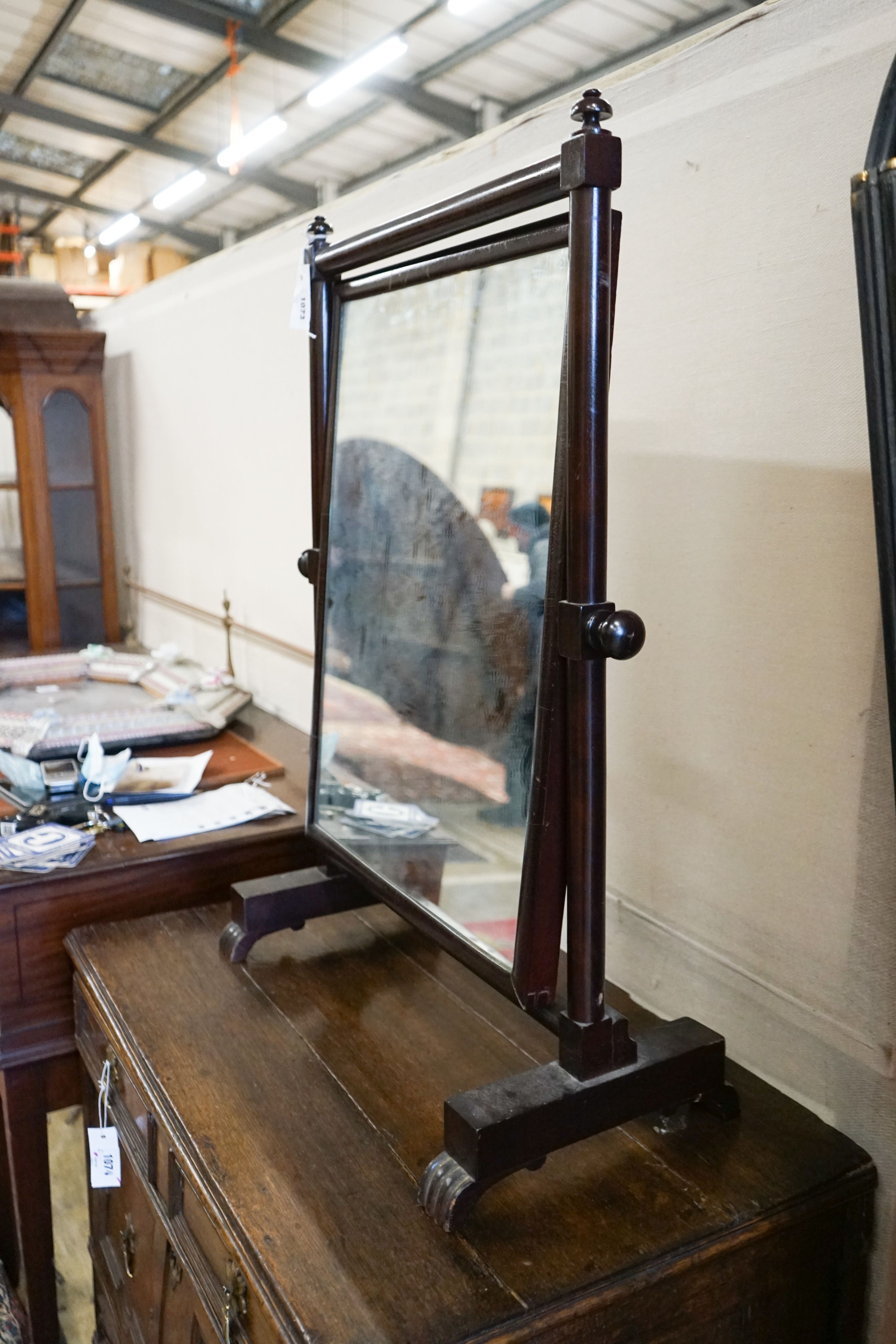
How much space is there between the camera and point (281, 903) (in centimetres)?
126

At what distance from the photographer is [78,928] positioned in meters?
1.39

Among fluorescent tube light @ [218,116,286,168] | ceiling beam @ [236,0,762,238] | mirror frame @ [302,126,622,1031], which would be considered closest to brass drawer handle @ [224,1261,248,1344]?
mirror frame @ [302,126,622,1031]

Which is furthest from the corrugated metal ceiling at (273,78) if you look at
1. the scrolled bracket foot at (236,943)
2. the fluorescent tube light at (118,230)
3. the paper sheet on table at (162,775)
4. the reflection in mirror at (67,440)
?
the scrolled bracket foot at (236,943)

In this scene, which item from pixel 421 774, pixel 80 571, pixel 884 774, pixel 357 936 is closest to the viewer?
pixel 884 774

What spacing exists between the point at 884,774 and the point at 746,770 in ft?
0.55

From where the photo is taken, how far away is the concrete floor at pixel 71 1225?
174cm

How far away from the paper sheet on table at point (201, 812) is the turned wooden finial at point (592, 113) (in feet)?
3.66

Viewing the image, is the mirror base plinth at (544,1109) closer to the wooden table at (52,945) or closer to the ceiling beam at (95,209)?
the wooden table at (52,945)

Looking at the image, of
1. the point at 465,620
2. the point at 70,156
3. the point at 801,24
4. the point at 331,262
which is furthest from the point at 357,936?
the point at 70,156

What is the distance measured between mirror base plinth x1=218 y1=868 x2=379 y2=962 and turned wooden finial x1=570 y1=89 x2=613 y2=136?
0.88 meters

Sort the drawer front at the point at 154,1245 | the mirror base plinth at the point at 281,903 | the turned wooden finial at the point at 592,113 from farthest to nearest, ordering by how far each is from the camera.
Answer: the mirror base plinth at the point at 281,903
the drawer front at the point at 154,1245
the turned wooden finial at the point at 592,113

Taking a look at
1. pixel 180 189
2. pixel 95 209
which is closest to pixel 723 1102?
pixel 180 189

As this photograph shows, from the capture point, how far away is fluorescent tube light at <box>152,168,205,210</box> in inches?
329

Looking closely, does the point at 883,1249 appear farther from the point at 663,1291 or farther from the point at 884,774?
the point at 884,774
